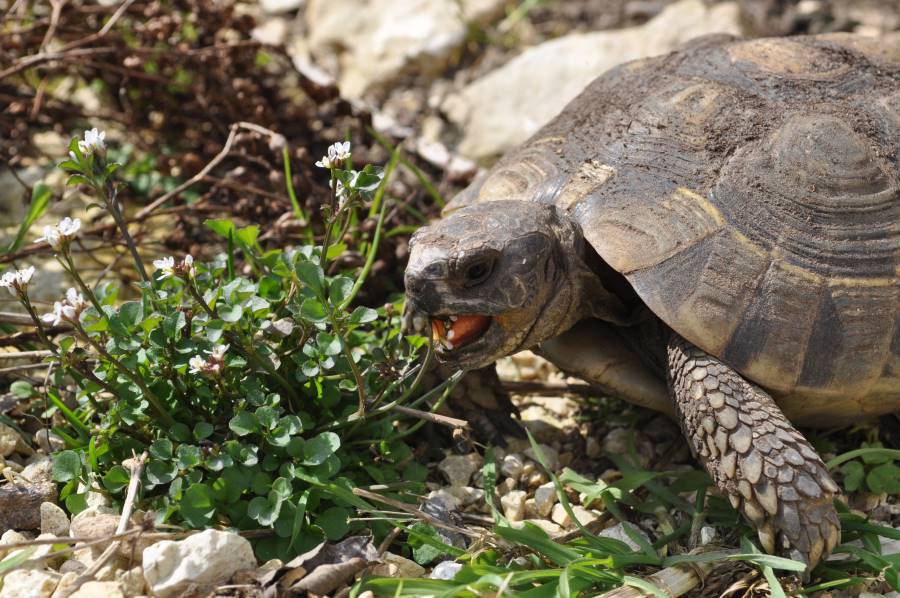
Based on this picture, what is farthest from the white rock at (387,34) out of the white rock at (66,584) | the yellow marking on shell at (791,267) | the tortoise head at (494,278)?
the white rock at (66,584)

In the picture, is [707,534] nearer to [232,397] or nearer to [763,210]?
[763,210]

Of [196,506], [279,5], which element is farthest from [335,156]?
[279,5]

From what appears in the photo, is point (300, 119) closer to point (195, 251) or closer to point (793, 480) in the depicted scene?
point (195, 251)

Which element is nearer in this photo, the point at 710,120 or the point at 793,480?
the point at 793,480

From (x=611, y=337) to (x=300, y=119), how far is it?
218cm

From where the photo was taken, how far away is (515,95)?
483 centimetres

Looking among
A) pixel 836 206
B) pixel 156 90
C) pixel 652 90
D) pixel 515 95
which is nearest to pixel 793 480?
pixel 836 206

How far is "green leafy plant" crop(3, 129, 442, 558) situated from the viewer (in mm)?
2361

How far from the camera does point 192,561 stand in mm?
2201

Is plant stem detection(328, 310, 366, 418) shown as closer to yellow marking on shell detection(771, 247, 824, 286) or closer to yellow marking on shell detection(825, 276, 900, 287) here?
yellow marking on shell detection(771, 247, 824, 286)

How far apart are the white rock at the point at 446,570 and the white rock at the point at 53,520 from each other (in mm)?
1001

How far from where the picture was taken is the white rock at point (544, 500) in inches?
111

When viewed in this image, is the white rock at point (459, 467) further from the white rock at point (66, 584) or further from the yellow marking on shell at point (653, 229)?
the white rock at point (66, 584)

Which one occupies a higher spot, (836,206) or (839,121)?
(839,121)
